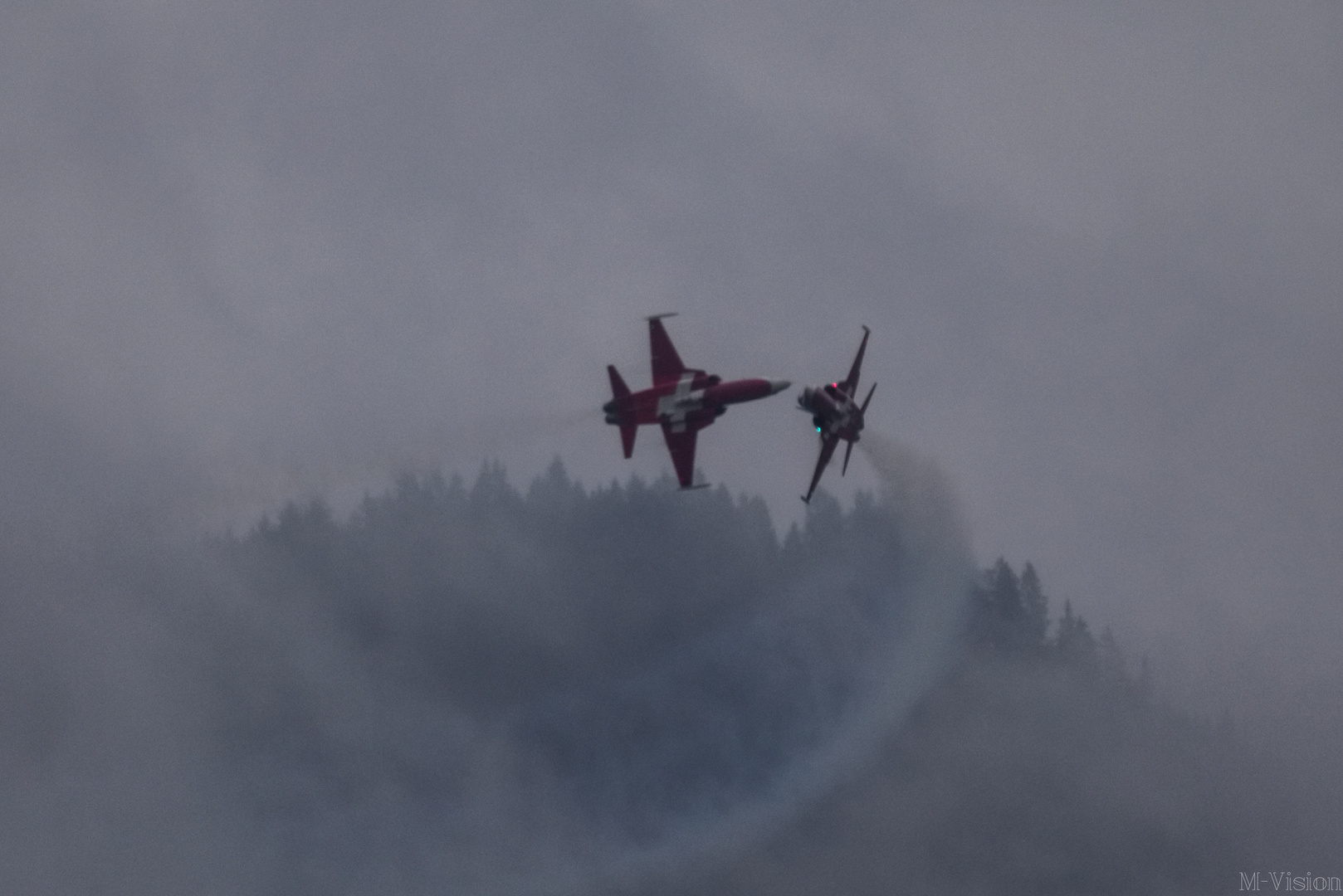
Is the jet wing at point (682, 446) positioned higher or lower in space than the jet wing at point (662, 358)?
lower

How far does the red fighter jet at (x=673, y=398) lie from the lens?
12631cm

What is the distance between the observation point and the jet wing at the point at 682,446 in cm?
12838

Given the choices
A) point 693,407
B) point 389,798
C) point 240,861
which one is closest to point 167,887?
point 240,861

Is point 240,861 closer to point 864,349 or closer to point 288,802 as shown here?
point 288,802

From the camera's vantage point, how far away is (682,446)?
129 meters

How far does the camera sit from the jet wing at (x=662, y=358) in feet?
421

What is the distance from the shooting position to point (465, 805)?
198625 millimetres

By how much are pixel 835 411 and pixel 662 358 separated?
1170cm

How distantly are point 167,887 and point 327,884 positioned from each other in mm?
15853

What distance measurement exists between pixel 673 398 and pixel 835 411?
10683mm

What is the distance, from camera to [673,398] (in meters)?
127

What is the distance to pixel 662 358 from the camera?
12862cm

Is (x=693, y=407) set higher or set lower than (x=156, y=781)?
lower

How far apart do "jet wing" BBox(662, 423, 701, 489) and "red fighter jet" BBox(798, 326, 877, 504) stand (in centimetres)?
765
